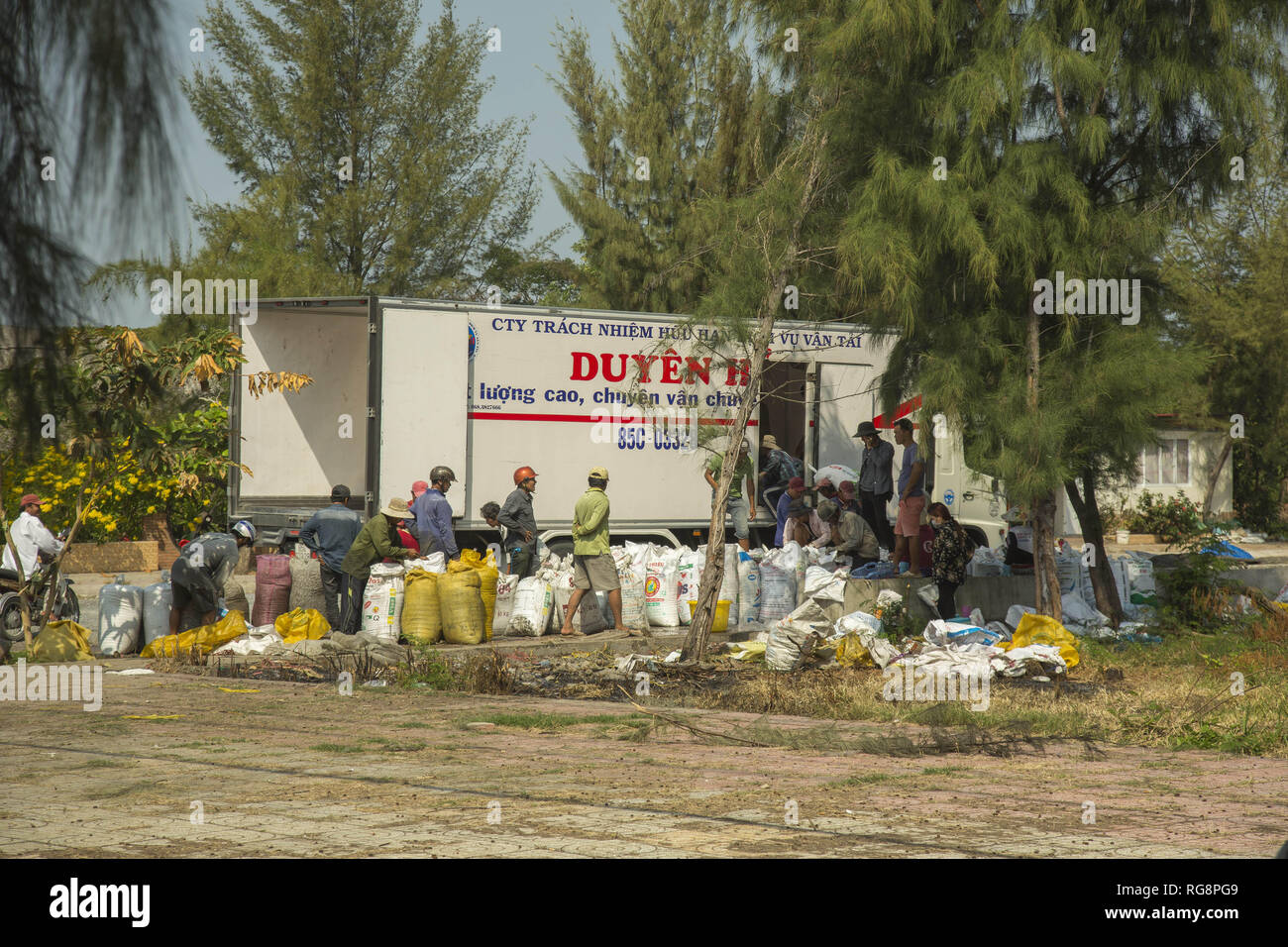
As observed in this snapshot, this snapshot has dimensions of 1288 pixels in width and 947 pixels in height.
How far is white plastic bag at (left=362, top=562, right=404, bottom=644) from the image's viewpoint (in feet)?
44.0

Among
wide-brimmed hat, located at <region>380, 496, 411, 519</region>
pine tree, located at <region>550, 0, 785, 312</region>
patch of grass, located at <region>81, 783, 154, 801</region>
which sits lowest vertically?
patch of grass, located at <region>81, 783, 154, 801</region>

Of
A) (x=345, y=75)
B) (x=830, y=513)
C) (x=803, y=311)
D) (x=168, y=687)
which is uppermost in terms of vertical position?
(x=345, y=75)

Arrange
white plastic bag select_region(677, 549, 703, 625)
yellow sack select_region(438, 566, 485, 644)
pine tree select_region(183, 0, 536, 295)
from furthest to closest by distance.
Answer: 1. pine tree select_region(183, 0, 536, 295)
2. white plastic bag select_region(677, 549, 703, 625)
3. yellow sack select_region(438, 566, 485, 644)

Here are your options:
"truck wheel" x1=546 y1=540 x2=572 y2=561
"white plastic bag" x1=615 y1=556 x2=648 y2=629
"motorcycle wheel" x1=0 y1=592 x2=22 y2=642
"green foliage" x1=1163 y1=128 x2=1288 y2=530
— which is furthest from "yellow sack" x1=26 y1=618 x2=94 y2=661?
"green foliage" x1=1163 y1=128 x2=1288 y2=530

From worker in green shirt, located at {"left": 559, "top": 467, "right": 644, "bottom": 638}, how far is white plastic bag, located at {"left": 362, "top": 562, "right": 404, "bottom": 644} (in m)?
1.82

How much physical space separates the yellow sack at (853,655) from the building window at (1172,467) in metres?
30.5

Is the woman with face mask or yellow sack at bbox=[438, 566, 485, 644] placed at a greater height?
the woman with face mask

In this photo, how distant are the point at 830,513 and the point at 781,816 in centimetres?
1083

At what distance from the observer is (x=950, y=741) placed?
26.9 feet

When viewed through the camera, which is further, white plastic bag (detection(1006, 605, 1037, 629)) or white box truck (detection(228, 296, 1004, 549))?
white box truck (detection(228, 296, 1004, 549))

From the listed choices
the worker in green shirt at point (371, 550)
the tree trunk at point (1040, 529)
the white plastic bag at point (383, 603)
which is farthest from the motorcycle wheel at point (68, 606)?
the tree trunk at point (1040, 529)

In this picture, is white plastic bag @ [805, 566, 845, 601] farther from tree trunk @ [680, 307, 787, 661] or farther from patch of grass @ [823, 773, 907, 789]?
patch of grass @ [823, 773, 907, 789]
